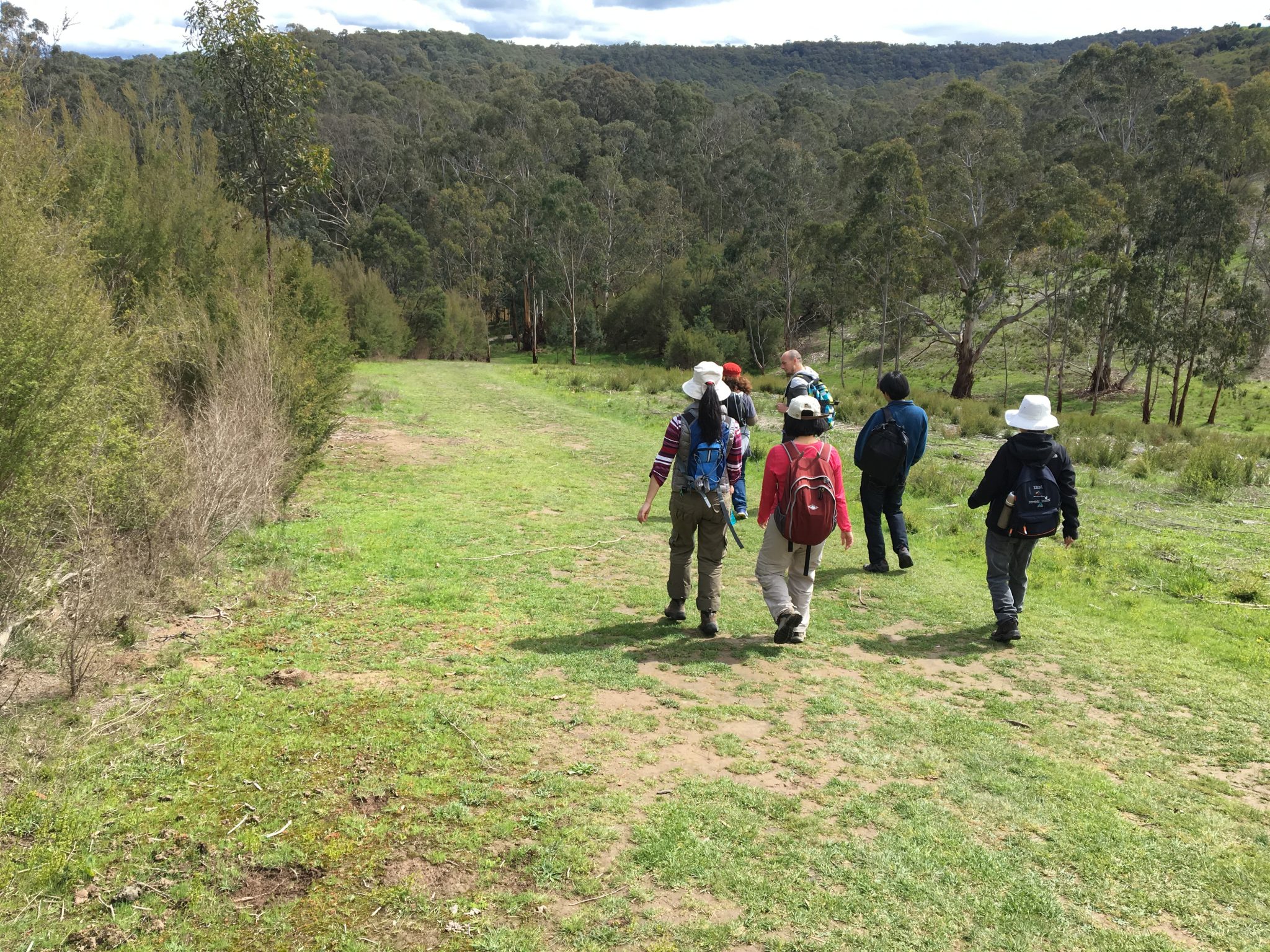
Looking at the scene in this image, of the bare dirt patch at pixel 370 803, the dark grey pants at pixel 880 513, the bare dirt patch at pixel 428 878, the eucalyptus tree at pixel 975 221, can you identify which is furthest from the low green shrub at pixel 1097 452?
the eucalyptus tree at pixel 975 221

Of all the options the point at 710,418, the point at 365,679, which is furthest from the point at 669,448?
the point at 365,679

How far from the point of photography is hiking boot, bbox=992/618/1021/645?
6.27 metres

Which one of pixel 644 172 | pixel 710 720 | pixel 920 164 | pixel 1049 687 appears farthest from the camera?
pixel 644 172

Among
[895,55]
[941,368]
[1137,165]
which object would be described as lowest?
[941,368]

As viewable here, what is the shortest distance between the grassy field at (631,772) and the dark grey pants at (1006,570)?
0.31 m

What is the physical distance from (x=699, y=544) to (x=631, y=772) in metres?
2.07

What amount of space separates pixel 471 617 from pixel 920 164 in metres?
48.1

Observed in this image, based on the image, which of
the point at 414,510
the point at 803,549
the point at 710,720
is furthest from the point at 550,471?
the point at 710,720

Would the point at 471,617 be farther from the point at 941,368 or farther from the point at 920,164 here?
the point at 920,164

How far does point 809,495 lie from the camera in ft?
17.8

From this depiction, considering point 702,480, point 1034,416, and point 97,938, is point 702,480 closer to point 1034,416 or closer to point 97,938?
point 1034,416

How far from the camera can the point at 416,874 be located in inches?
130

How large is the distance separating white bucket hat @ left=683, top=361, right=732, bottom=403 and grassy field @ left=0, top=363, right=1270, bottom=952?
1.73 metres

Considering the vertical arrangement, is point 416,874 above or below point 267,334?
below
